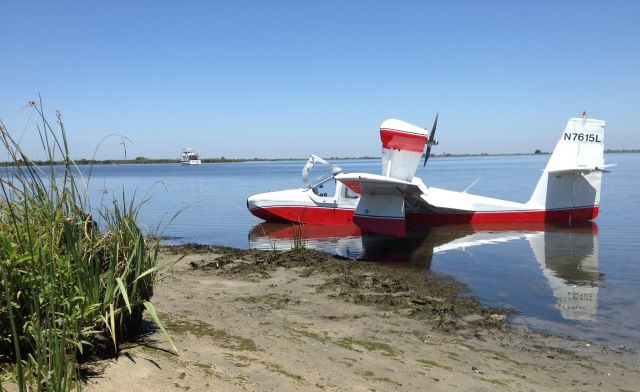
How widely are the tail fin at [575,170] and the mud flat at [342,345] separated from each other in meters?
11.0

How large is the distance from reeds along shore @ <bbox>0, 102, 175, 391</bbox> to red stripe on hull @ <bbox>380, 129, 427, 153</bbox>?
10086mm

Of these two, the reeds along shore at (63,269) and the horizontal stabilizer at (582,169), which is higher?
the horizontal stabilizer at (582,169)

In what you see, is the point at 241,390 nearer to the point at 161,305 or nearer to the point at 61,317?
the point at 61,317

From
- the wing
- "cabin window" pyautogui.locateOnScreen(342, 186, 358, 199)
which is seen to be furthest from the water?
"cabin window" pyautogui.locateOnScreen(342, 186, 358, 199)

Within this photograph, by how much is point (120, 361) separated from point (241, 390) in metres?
0.92

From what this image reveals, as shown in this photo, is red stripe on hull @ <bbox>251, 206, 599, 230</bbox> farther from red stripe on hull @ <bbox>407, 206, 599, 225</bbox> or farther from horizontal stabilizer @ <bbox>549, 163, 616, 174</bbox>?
horizontal stabilizer @ <bbox>549, 163, 616, 174</bbox>

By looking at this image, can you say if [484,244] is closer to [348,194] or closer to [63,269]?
[348,194]

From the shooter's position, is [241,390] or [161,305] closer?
[241,390]

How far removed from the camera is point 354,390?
12.4 ft

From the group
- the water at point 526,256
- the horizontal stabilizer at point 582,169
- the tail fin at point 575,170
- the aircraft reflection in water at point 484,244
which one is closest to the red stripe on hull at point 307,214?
the aircraft reflection in water at point 484,244

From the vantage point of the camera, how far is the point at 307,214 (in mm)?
18484

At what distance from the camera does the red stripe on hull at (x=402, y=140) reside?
1333cm

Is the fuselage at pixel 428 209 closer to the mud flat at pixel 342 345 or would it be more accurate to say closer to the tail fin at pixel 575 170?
the tail fin at pixel 575 170

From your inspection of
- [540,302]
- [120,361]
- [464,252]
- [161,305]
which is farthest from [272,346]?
[464,252]
